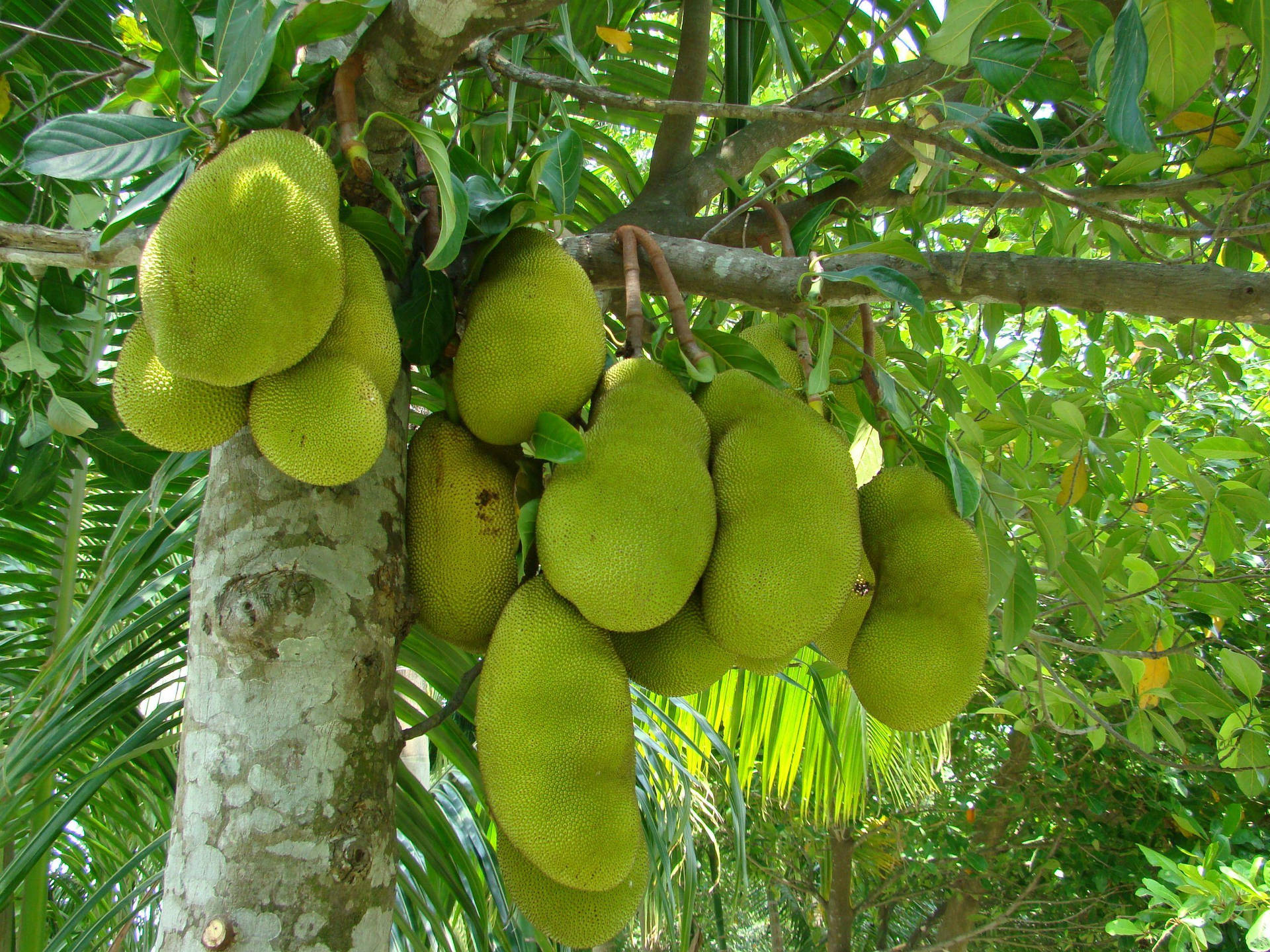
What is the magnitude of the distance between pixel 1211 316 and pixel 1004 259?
0.22 m

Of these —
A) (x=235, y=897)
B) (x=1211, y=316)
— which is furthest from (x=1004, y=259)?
(x=235, y=897)

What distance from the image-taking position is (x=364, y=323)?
888 mm

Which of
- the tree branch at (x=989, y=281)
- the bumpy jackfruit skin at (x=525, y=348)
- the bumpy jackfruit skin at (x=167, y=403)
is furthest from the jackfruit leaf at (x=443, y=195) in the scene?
the tree branch at (x=989, y=281)

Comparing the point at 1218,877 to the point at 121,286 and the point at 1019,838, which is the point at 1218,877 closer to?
the point at 1019,838

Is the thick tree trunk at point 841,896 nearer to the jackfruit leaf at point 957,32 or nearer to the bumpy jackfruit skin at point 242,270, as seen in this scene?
the jackfruit leaf at point 957,32

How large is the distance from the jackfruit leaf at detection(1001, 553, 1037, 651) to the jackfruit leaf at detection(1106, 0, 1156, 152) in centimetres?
53

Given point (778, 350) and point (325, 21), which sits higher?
point (325, 21)

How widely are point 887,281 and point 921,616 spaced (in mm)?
390

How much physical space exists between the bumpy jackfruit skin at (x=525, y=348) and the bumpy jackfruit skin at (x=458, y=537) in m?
0.05

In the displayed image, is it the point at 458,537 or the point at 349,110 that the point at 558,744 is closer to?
the point at 458,537

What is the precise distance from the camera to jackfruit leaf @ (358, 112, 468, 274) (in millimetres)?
878

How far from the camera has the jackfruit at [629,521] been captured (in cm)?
91

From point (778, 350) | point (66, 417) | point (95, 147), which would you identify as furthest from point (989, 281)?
point (66, 417)

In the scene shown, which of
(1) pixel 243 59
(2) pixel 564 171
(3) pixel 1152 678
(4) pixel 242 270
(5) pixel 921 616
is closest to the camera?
(4) pixel 242 270
